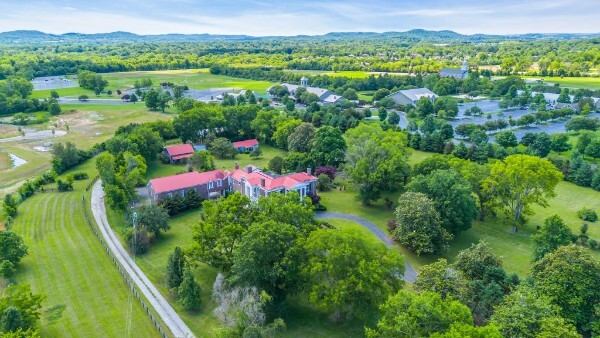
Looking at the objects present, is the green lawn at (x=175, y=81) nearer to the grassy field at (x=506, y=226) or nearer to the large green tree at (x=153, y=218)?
the grassy field at (x=506, y=226)

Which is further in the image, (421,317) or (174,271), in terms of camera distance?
(174,271)

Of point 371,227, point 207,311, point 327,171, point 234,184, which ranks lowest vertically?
point 207,311

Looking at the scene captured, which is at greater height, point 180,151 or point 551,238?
point 551,238

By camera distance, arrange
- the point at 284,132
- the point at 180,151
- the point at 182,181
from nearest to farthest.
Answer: the point at 182,181 < the point at 180,151 < the point at 284,132

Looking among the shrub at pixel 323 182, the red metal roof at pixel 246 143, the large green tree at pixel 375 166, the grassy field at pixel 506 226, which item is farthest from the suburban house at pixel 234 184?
the red metal roof at pixel 246 143

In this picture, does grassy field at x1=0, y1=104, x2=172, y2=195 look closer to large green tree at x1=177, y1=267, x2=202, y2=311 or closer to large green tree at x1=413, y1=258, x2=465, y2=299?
large green tree at x1=177, y1=267, x2=202, y2=311

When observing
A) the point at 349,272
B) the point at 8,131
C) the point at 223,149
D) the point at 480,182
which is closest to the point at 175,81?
the point at 8,131

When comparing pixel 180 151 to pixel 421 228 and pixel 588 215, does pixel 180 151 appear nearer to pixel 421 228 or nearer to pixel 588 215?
pixel 421 228
